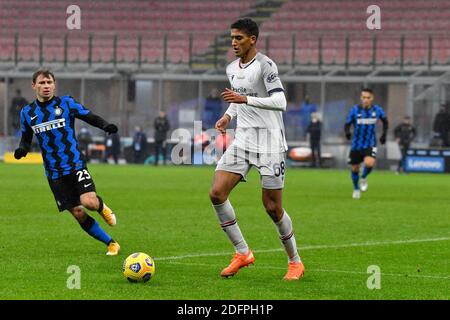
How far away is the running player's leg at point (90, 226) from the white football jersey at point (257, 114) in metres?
2.30

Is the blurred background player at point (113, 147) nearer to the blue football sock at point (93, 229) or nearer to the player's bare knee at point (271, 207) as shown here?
the blue football sock at point (93, 229)

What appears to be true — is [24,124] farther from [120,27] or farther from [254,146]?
[120,27]

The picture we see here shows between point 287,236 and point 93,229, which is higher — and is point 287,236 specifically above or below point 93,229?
above

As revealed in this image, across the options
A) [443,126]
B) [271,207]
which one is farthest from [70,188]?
[443,126]

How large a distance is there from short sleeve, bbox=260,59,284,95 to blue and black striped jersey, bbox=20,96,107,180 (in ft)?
7.94

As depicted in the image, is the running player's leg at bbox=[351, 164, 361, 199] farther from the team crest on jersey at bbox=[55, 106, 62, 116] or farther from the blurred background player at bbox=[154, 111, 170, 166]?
the blurred background player at bbox=[154, 111, 170, 166]

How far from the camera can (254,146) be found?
33.4ft

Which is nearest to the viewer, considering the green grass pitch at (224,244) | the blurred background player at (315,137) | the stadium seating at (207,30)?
the green grass pitch at (224,244)

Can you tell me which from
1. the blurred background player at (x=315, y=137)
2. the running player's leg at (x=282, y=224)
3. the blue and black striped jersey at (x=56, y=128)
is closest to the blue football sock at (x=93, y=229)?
the blue and black striped jersey at (x=56, y=128)

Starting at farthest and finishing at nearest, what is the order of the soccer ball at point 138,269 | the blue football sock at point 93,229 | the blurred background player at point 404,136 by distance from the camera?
the blurred background player at point 404,136
the blue football sock at point 93,229
the soccer ball at point 138,269

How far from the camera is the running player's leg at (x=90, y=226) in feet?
38.2

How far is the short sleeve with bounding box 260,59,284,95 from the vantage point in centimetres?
991

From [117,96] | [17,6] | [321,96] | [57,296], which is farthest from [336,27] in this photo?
[57,296]

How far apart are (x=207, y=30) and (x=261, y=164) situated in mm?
35279
